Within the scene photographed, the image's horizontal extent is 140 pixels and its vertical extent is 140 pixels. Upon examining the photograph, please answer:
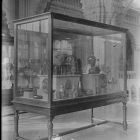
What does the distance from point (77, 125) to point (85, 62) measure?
1594mm

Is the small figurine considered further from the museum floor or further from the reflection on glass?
the museum floor

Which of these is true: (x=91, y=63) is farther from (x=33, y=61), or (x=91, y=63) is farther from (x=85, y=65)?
(x=33, y=61)

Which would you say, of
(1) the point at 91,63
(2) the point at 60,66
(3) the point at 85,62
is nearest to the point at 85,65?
(3) the point at 85,62

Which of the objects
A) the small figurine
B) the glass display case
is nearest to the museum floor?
the glass display case

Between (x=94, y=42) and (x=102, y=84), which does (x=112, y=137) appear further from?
(x=94, y=42)

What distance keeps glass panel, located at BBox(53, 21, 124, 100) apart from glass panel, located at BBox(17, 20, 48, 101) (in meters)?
0.14

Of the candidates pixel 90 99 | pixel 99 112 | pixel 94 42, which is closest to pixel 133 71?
pixel 99 112

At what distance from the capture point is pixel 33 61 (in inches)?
129

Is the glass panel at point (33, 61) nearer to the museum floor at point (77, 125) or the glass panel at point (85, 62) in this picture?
the glass panel at point (85, 62)

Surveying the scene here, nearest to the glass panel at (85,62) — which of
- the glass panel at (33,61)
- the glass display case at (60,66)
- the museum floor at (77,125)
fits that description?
the glass display case at (60,66)

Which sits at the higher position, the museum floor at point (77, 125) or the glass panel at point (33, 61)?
the glass panel at point (33, 61)

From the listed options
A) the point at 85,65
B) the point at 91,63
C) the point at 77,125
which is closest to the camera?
the point at 85,65

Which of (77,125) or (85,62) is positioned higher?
(85,62)

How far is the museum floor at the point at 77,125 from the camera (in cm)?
404
